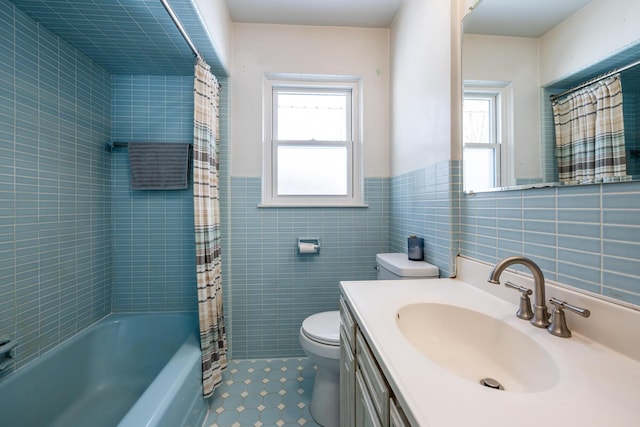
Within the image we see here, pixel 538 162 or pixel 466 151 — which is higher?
pixel 466 151

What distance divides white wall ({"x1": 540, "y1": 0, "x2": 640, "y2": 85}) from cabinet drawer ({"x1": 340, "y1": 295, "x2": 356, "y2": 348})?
40.7 inches

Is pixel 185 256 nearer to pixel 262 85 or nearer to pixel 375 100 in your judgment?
pixel 262 85

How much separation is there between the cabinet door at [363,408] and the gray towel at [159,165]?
1668 millimetres

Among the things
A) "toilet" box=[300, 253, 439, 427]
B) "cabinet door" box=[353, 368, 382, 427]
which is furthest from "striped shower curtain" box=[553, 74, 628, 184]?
"cabinet door" box=[353, 368, 382, 427]

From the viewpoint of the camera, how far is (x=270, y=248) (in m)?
1.90

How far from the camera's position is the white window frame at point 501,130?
0.94 metres

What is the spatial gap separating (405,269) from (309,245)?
0.77 m

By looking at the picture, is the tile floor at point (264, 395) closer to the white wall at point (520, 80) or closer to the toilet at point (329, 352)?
the toilet at point (329, 352)

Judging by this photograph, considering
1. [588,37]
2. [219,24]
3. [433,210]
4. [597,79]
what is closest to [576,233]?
[597,79]

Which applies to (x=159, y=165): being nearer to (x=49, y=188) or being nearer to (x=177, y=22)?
(x=49, y=188)

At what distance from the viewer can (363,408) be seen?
798 millimetres

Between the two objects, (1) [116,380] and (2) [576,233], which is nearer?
(2) [576,233]

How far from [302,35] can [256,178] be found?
44.5 inches

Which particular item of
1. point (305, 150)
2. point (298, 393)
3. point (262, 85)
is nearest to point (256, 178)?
point (305, 150)
